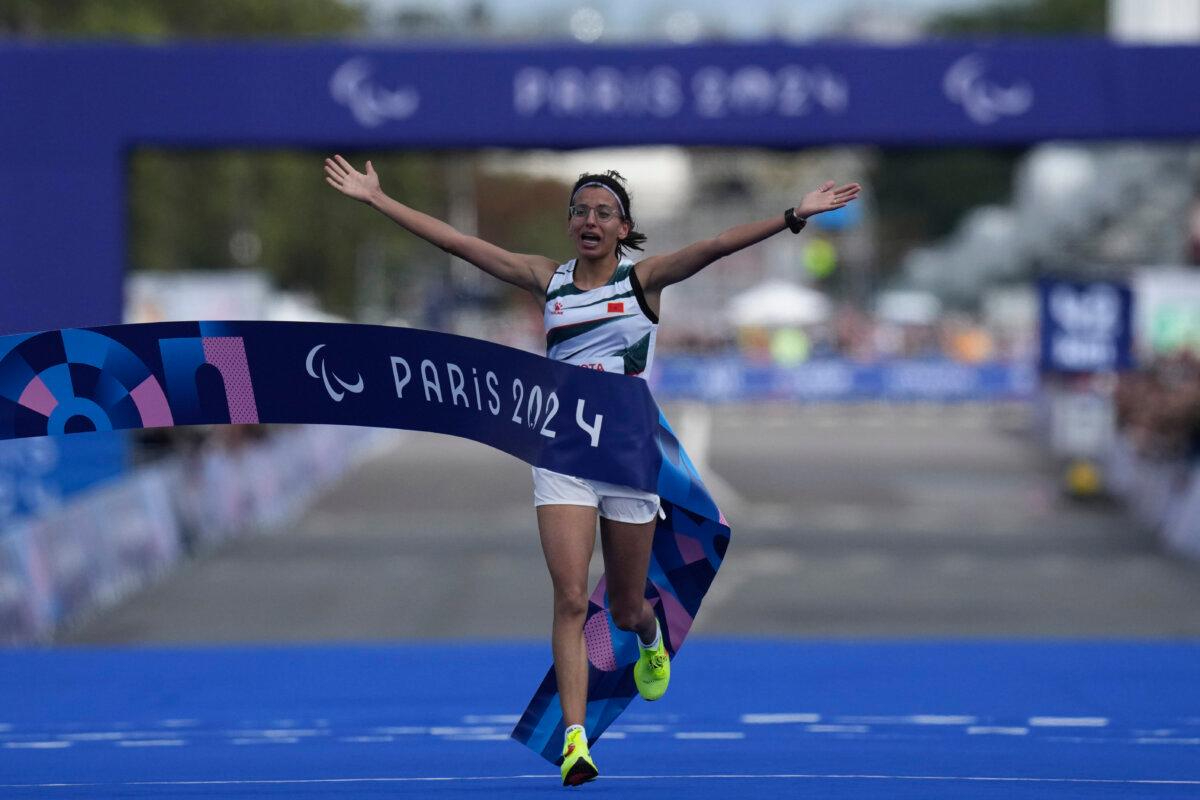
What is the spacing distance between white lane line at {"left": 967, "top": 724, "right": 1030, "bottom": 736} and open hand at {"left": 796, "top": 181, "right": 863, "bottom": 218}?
2845 mm

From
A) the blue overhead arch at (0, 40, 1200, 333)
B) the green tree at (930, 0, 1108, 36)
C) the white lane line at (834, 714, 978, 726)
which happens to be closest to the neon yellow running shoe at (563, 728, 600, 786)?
the white lane line at (834, 714, 978, 726)

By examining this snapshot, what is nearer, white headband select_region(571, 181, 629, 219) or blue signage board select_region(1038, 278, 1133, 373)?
white headband select_region(571, 181, 629, 219)

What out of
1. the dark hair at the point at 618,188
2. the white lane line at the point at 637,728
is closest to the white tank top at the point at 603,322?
the dark hair at the point at 618,188

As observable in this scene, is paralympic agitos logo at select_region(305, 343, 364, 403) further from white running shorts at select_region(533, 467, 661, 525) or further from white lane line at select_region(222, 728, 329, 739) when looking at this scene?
white lane line at select_region(222, 728, 329, 739)

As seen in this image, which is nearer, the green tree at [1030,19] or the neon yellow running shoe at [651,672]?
the neon yellow running shoe at [651,672]

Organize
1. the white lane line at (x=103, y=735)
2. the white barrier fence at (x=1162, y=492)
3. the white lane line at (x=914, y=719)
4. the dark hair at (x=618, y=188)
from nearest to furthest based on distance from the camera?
the dark hair at (x=618, y=188), the white lane line at (x=103, y=735), the white lane line at (x=914, y=719), the white barrier fence at (x=1162, y=492)

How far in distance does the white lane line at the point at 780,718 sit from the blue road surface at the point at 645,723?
20 mm

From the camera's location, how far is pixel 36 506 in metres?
17.0

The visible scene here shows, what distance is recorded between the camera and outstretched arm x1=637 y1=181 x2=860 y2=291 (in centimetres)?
733

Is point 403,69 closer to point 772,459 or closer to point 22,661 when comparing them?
point 22,661

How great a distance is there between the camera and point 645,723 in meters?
9.78

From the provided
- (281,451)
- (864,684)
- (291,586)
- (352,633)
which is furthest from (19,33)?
(864,684)

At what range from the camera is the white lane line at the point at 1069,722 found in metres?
9.44

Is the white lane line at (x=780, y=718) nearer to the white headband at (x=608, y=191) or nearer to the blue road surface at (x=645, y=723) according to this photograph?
the blue road surface at (x=645, y=723)
